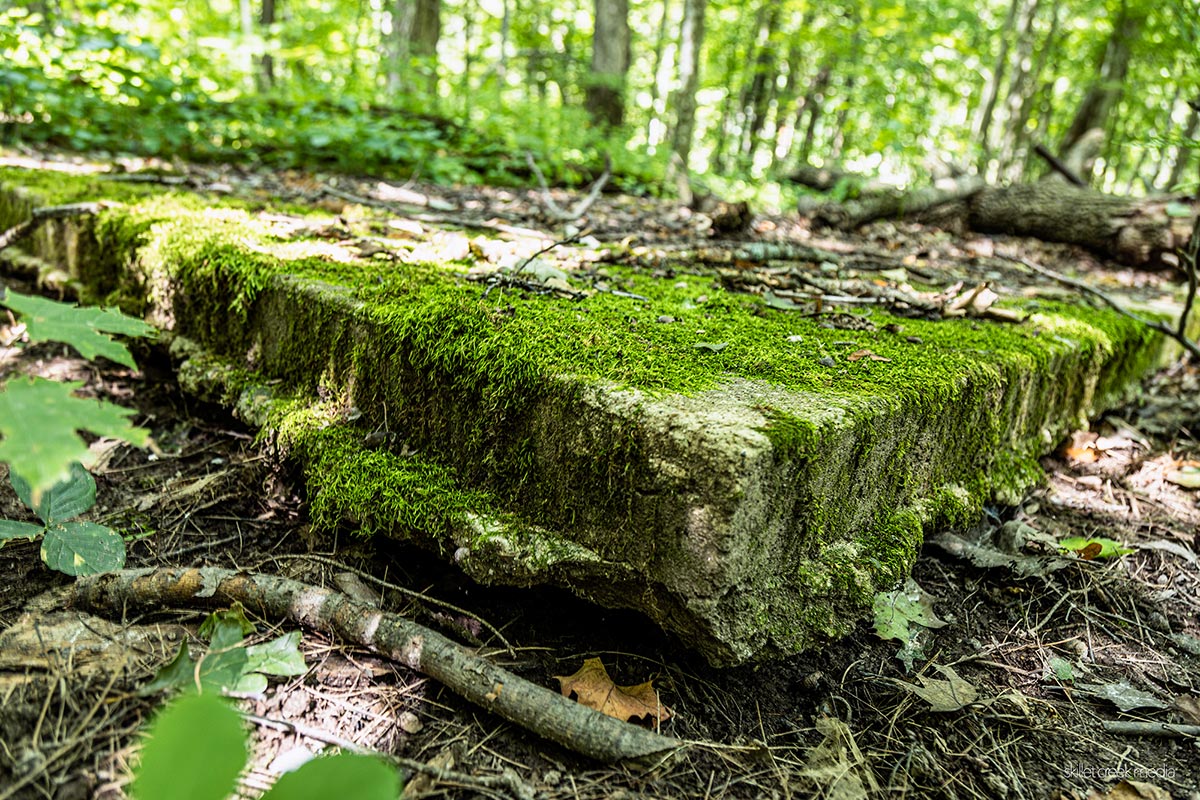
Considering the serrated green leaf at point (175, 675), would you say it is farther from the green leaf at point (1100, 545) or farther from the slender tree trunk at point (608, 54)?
the slender tree trunk at point (608, 54)

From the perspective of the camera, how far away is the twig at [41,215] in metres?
2.58

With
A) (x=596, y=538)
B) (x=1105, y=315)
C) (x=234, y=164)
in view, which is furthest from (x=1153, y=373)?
(x=234, y=164)

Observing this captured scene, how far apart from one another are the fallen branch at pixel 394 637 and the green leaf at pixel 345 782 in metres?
0.52

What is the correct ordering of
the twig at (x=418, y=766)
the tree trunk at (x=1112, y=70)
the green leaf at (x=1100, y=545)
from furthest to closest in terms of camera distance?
1. the tree trunk at (x=1112, y=70)
2. the green leaf at (x=1100, y=545)
3. the twig at (x=418, y=766)

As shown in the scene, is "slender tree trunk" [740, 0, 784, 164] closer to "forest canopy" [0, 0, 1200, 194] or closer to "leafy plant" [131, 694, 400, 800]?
"forest canopy" [0, 0, 1200, 194]

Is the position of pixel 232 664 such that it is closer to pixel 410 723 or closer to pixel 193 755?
pixel 410 723

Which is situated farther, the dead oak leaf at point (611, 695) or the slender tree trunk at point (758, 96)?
the slender tree trunk at point (758, 96)

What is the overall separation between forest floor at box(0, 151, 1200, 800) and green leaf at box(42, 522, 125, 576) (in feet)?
0.27

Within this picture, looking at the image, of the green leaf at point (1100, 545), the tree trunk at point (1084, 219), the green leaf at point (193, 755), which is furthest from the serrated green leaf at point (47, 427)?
the tree trunk at point (1084, 219)

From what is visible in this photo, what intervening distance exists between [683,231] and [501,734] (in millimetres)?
3668

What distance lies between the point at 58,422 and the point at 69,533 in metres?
0.85

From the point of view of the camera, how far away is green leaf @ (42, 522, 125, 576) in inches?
62.9

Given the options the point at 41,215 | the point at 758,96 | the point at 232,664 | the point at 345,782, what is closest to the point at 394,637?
the point at 232,664

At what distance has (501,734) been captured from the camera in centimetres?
140
